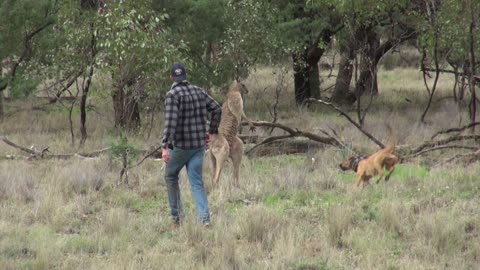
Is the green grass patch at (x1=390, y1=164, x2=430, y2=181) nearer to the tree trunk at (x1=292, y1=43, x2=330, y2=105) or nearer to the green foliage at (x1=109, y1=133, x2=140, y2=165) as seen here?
the green foliage at (x1=109, y1=133, x2=140, y2=165)

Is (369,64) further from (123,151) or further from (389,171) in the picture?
(123,151)

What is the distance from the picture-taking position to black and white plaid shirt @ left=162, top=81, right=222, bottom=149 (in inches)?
329

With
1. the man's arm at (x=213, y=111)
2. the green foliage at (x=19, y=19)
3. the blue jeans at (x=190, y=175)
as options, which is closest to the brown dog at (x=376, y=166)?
the man's arm at (x=213, y=111)

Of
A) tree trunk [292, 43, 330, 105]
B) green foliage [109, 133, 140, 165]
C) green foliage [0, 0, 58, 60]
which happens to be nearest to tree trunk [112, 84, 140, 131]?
green foliage [0, 0, 58, 60]

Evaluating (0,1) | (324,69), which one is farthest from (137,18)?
(324,69)

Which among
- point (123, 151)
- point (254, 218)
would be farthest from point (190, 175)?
point (123, 151)

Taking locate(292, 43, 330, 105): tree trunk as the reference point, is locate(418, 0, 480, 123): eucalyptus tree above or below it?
above

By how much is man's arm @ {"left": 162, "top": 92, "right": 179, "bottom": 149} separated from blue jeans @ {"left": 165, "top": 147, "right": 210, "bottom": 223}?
0.22m

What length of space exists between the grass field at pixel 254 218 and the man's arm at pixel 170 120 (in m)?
0.96

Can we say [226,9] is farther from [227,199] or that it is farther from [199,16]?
[227,199]

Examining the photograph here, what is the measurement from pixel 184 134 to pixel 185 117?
189mm

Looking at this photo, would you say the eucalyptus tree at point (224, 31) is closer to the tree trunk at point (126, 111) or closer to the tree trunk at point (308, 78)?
the tree trunk at point (126, 111)

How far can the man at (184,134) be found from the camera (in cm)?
841

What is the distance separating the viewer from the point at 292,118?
20.4 metres
